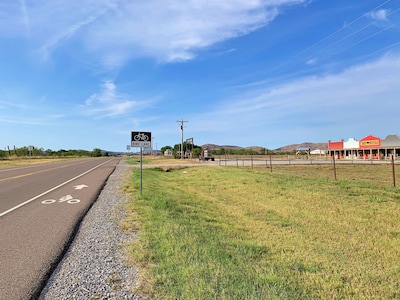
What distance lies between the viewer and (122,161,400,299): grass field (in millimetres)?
3934

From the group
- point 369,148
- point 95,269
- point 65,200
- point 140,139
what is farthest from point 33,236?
point 369,148

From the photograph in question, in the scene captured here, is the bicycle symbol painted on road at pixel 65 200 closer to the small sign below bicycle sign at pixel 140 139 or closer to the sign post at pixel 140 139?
the sign post at pixel 140 139

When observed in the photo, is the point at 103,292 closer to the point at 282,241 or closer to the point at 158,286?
the point at 158,286

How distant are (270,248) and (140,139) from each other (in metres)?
6.62

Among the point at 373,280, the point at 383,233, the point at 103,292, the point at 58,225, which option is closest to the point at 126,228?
the point at 58,225

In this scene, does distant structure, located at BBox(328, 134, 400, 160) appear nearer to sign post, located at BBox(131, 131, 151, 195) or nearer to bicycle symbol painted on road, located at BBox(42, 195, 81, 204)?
sign post, located at BBox(131, 131, 151, 195)

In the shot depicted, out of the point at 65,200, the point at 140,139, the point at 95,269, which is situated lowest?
the point at 95,269

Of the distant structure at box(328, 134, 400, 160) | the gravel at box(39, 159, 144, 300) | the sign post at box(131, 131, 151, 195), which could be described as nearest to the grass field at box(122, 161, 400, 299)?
the gravel at box(39, 159, 144, 300)

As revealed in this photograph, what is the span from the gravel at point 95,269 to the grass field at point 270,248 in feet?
0.82

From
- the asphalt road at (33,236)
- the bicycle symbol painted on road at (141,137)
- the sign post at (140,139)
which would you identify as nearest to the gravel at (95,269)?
the asphalt road at (33,236)

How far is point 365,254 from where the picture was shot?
6344mm

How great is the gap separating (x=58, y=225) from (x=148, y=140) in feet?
16.2

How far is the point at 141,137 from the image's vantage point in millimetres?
11164

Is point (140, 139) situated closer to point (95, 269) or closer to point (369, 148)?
point (95, 269)
